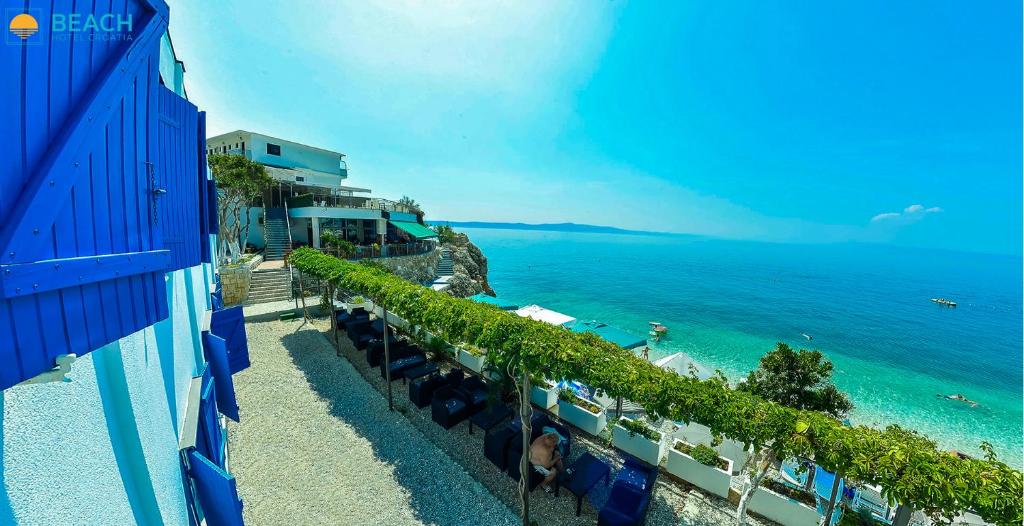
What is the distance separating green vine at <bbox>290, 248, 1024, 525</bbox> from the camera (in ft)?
13.0

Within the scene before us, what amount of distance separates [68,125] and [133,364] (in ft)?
7.27

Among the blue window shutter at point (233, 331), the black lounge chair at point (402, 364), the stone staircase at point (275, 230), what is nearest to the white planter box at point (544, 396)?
the black lounge chair at point (402, 364)

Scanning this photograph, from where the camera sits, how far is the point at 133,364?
8.41ft

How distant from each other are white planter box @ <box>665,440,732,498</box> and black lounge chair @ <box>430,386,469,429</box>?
4.85 metres

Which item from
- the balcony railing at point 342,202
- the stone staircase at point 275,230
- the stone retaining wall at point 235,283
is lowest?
the stone retaining wall at point 235,283

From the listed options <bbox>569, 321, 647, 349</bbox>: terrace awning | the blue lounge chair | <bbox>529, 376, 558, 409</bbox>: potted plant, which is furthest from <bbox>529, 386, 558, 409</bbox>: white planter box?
<bbox>569, 321, 647, 349</bbox>: terrace awning

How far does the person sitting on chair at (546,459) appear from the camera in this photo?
21.8 ft

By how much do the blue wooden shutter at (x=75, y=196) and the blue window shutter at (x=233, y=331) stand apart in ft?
21.6

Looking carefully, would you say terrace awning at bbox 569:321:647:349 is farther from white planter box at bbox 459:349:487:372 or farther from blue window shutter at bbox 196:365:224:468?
blue window shutter at bbox 196:365:224:468

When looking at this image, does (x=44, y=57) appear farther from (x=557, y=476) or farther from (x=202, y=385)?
(x=557, y=476)

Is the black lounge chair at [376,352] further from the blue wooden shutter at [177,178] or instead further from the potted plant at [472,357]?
the blue wooden shutter at [177,178]

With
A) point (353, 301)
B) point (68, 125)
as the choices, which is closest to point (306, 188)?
point (353, 301)

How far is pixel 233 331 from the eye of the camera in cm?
740

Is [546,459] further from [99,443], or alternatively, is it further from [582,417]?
[99,443]
